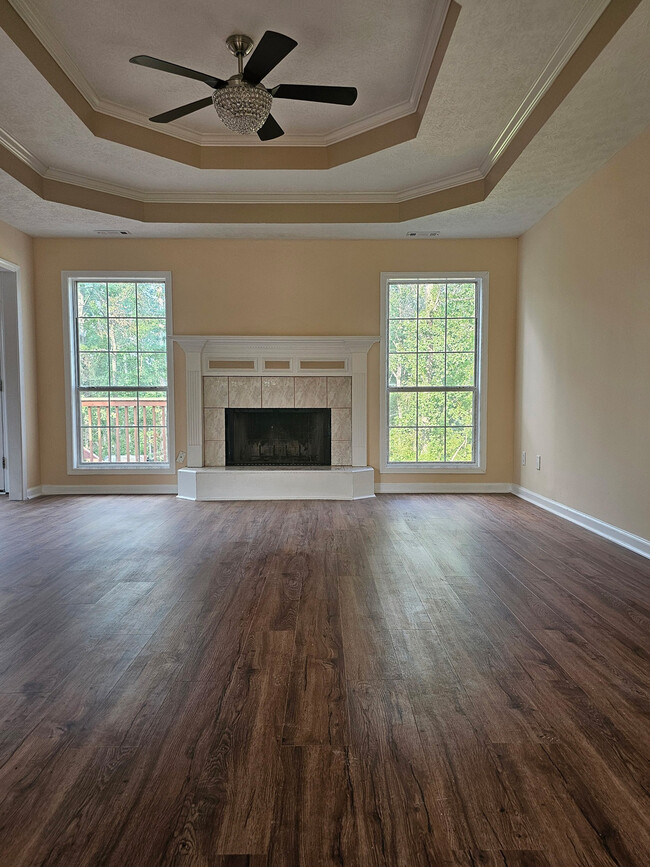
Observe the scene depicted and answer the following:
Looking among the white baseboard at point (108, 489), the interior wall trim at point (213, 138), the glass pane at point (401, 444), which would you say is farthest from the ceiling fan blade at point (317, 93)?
the white baseboard at point (108, 489)

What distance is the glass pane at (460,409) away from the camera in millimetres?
6469

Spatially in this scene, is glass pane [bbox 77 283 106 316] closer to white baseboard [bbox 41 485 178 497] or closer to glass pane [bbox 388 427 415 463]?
white baseboard [bbox 41 485 178 497]

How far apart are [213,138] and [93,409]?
10.7 ft

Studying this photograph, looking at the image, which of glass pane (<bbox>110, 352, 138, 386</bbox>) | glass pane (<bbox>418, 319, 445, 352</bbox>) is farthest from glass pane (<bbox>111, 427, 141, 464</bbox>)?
glass pane (<bbox>418, 319, 445, 352</bbox>)

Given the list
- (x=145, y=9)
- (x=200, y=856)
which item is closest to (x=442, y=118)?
(x=145, y=9)

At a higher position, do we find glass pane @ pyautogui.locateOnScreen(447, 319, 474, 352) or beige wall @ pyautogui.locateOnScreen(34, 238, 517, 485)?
beige wall @ pyautogui.locateOnScreen(34, 238, 517, 485)

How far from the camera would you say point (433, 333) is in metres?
6.44

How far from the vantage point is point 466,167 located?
500 cm

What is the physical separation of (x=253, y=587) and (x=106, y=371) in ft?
13.9

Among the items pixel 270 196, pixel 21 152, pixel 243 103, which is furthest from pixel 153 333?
pixel 243 103

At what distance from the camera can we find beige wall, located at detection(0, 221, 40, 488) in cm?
596

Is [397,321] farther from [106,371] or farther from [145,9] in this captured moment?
[145,9]

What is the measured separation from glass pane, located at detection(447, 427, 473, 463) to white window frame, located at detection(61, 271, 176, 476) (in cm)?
316

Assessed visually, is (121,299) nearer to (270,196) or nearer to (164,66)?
(270,196)
